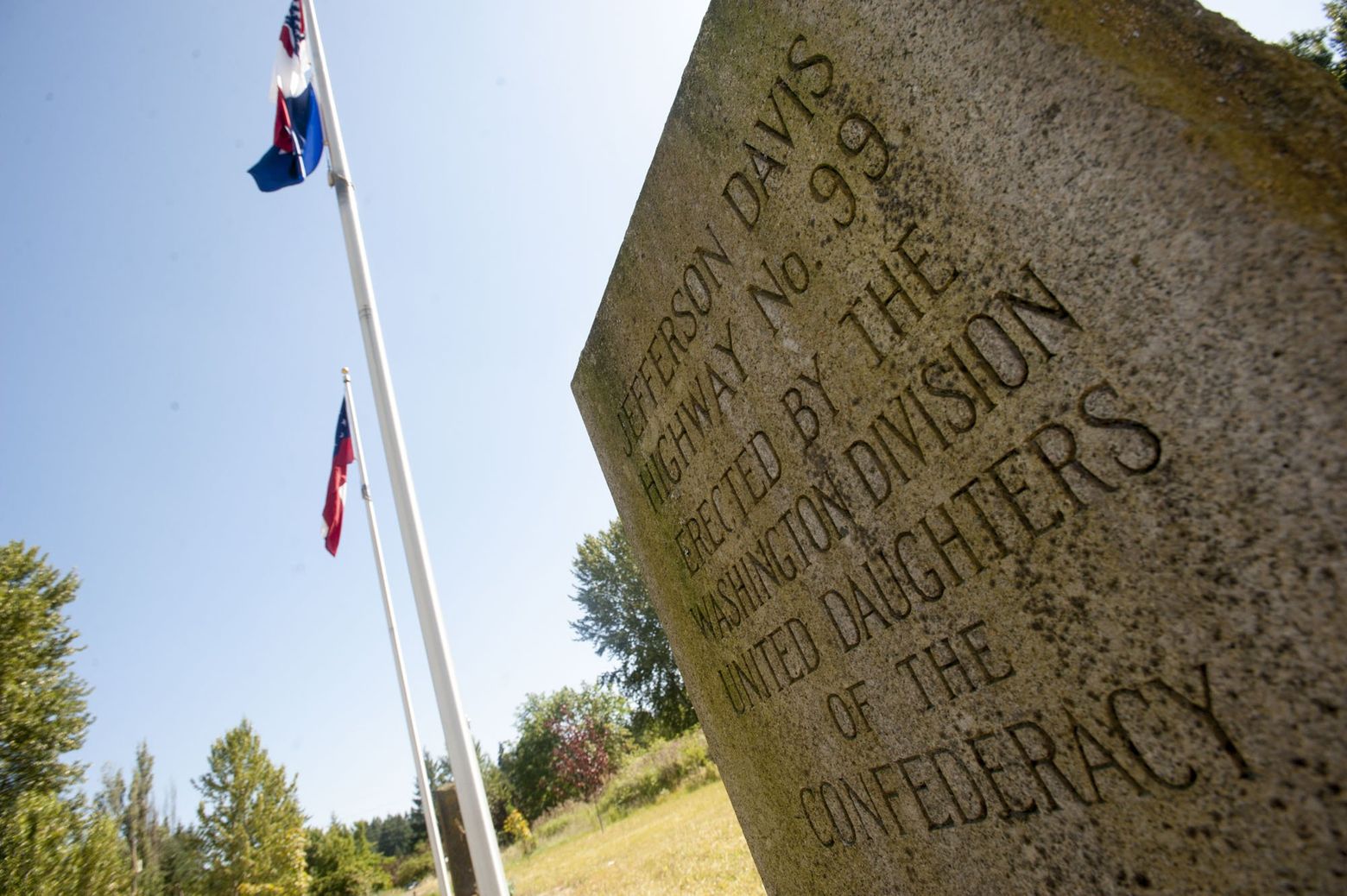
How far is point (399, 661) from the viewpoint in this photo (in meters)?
12.3

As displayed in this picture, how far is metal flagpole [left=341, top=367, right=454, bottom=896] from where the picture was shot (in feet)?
34.2

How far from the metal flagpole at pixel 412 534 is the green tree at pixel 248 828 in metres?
21.9

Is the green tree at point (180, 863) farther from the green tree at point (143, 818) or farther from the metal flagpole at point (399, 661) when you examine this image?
the metal flagpole at point (399, 661)

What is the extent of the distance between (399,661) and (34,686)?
14650 mm

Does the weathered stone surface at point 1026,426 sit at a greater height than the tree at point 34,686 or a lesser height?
lesser

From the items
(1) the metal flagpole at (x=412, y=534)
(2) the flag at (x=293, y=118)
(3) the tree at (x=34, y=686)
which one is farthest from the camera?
(3) the tree at (x=34, y=686)

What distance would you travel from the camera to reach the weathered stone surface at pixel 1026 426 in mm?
1331

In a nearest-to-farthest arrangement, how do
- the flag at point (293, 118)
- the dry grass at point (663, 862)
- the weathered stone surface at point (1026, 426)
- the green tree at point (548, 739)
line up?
the weathered stone surface at point (1026, 426) < the flag at point (293, 118) < the dry grass at point (663, 862) < the green tree at point (548, 739)

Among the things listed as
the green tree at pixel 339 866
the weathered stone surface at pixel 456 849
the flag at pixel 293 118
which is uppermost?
the flag at pixel 293 118

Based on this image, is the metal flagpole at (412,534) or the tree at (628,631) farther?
the tree at (628,631)

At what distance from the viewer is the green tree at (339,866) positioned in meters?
36.9

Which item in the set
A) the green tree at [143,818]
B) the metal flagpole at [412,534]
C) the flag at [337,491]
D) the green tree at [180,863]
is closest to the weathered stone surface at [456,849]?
the flag at [337,491]

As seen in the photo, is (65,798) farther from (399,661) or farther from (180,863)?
(180,863)

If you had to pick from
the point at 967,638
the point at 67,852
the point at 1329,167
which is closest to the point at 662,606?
the point at 967,638
